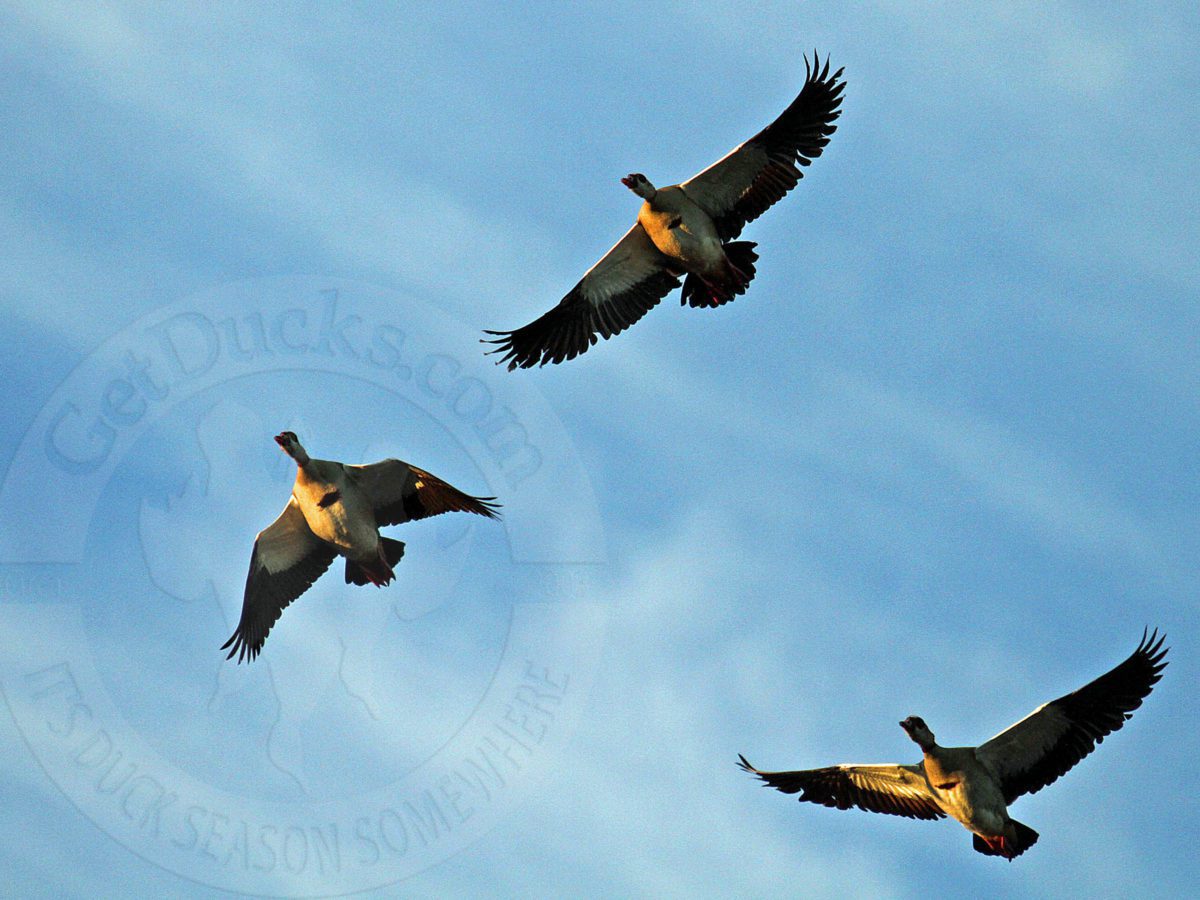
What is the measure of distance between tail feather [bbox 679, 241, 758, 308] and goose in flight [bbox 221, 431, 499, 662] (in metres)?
3.82

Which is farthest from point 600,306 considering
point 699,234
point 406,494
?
point 406,494

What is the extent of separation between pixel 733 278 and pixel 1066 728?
255 inches

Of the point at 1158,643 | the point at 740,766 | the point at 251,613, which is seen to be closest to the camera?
the point at 1158,643


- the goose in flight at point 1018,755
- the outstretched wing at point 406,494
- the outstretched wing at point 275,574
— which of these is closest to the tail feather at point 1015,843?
the goose in flight at point 1018,755

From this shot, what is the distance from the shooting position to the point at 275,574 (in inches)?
752

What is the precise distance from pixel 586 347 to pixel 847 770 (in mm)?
6101

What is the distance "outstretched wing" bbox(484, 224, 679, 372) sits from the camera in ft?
63.4

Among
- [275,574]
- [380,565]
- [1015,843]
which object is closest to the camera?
[1015,843]

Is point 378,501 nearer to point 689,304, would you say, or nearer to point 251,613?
point 251,613

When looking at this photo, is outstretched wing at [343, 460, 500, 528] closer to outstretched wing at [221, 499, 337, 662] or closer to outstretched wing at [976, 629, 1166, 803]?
outstretched wing at [221, 499, 337, 662]

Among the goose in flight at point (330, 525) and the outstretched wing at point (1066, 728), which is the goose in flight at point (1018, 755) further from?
the goose in flight at point (330, 525)

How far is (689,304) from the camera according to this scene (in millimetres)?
19125

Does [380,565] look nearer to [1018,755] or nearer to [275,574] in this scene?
[275,574]

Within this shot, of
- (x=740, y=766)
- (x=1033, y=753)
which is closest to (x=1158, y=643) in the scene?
(x=1033, y=753)
